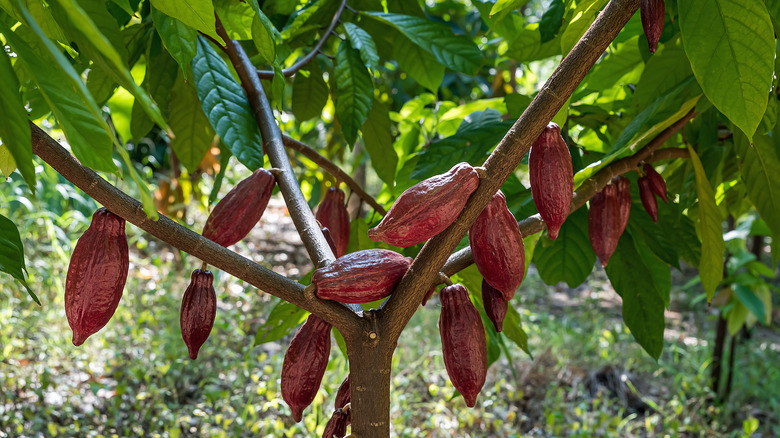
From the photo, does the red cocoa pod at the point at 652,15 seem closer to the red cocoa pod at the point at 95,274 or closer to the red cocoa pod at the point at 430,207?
the red cocoa pod at the point at 430,207

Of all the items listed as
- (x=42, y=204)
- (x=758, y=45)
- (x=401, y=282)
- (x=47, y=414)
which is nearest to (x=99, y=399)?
(x=47, y=414)

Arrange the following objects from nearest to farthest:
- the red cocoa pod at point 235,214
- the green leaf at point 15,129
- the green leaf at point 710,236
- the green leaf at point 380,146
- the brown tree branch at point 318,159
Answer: the green leaf at point 15,129, the red cocoa pod at point 235,214, the green leaf at point 710,236, the brown tree branch at point 318,159, the green leaf at point 380,146

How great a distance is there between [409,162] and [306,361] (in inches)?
19.4

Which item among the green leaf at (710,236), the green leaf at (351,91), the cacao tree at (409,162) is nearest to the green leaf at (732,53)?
the cacao tree at (409,162)

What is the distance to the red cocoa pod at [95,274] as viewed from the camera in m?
0.48

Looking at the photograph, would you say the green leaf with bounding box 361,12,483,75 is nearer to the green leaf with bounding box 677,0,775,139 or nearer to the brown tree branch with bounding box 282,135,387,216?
the brown tree branch with bounding box 282,135,387,216

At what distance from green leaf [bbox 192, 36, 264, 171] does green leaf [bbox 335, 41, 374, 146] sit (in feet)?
0.48

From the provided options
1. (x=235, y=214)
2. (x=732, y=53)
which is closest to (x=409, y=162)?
(x=235, y=214)

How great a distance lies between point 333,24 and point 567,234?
1.36ft

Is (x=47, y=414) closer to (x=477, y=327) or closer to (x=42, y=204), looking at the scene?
(x=42, y=204)

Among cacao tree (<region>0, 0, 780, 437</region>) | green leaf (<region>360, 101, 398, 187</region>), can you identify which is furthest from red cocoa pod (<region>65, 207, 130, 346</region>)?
green leaf (<region>360, 101, 398, 187</region>)

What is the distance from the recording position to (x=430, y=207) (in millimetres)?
448

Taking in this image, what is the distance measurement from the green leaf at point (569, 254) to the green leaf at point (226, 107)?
396 millimetres

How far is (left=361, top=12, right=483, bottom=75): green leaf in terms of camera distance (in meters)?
0.88
